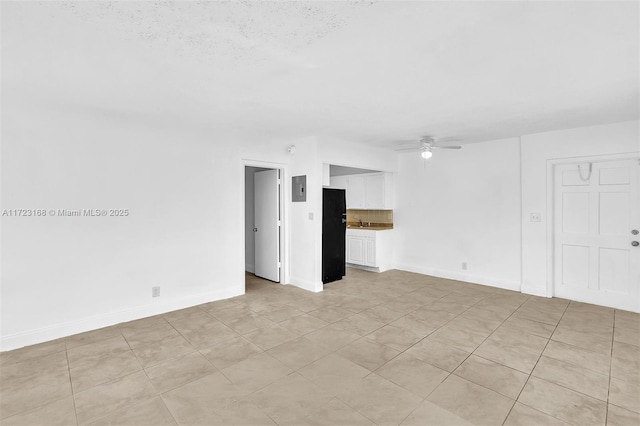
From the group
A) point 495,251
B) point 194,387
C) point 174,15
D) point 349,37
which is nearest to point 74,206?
point 194,387

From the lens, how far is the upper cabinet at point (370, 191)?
22.3 ft

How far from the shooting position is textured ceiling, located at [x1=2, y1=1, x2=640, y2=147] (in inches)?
70.8

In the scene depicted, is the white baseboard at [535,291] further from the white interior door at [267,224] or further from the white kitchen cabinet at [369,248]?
the white interior door at [267,224]

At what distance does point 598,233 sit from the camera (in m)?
4.53

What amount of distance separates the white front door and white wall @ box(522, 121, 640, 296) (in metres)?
0.18

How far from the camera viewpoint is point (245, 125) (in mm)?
4340

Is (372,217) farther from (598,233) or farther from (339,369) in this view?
(339,369)

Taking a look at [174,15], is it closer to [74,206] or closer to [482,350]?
[74,206]

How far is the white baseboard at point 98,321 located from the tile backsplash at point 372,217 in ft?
12.4

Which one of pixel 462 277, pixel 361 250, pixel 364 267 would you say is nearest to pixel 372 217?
pixel 361 250

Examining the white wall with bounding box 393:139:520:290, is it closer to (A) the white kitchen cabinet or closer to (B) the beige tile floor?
(A) the white kitchen cabinet

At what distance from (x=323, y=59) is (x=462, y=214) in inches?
178

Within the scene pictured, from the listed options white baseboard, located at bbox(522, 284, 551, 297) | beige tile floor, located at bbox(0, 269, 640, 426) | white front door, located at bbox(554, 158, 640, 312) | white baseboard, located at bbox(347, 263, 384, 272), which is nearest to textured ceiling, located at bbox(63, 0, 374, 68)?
beige tile floor, located at bbox(0, 269, 640, 426)

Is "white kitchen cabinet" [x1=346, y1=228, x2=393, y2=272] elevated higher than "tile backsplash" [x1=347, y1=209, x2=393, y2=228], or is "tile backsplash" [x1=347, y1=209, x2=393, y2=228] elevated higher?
"tile backsplash" [x1=347, y1=209, x2=393, y2=228]
